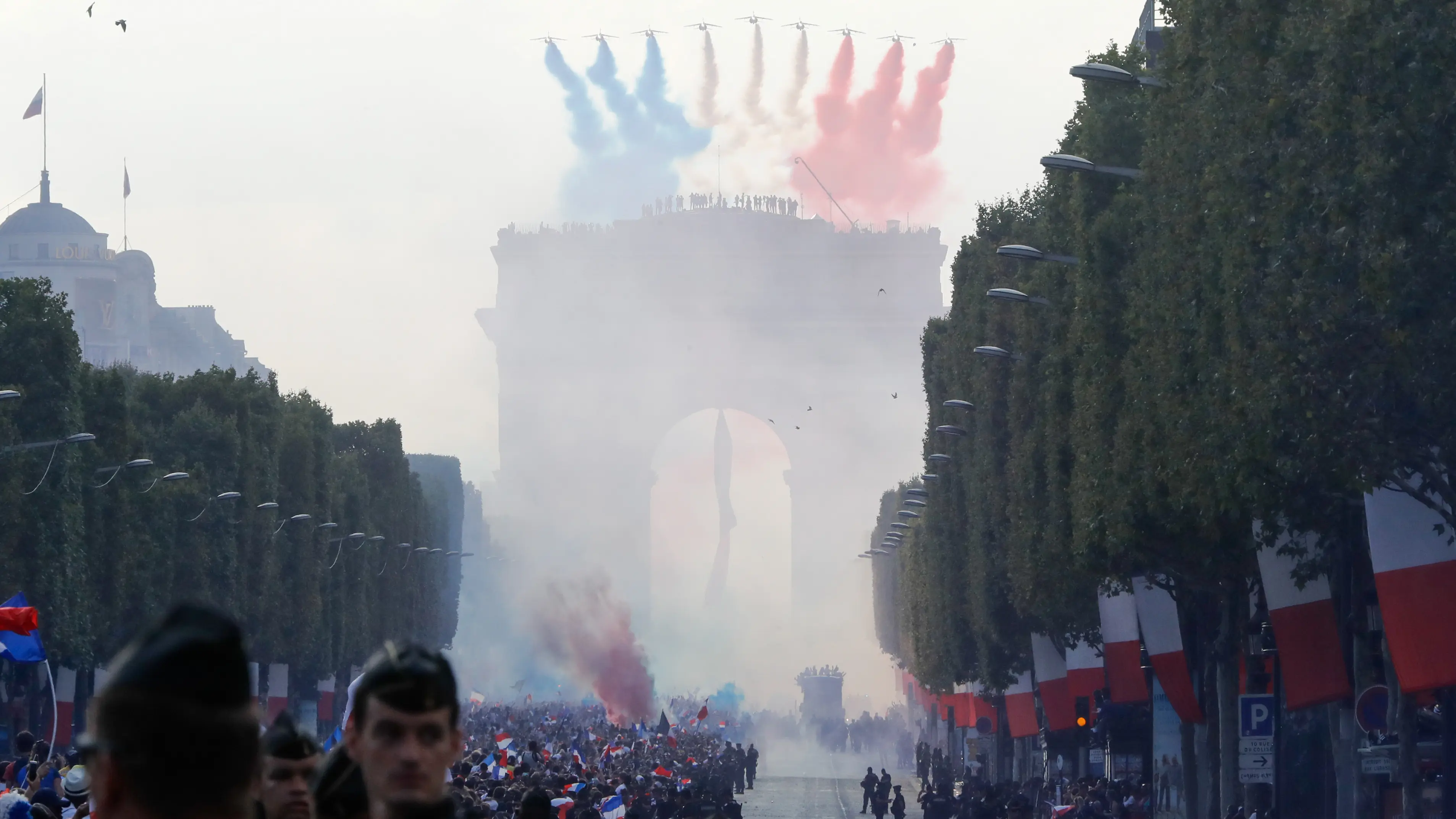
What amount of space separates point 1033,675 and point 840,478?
94.4m

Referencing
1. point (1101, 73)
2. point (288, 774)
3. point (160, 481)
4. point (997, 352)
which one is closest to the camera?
point (288, 774)

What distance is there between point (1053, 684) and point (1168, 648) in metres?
12.7

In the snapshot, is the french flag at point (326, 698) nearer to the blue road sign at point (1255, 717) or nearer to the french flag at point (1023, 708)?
the french flag at point (1023, 708)

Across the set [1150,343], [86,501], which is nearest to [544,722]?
[86,501]

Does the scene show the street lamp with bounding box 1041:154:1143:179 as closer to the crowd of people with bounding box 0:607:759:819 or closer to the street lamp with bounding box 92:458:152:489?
the crowd of people with bounding box 0:607:759:819

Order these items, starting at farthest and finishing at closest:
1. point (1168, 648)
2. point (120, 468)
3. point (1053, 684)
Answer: point (1053, 684)
point (120, 468)
point (1168, 648)

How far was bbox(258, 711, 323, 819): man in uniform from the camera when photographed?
5.09 metres

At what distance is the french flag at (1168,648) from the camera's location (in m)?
35.3

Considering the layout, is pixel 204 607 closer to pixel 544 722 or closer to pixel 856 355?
pixel 544 722

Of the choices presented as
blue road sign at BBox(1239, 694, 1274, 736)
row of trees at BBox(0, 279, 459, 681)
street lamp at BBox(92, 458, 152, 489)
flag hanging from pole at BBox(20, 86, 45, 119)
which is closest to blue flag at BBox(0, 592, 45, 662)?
row of trees at BBox(0, 279, 459, 681)

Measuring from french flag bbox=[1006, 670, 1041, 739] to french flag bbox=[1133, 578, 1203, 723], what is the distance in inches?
736

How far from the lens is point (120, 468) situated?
1854 inches

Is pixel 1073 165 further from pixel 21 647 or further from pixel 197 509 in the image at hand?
pixel 197 509

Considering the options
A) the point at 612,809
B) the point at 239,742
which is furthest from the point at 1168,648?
the point at 239,742
